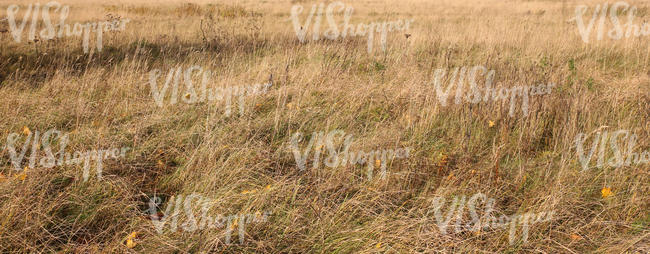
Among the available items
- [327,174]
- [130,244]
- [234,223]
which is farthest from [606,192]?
[130,244]

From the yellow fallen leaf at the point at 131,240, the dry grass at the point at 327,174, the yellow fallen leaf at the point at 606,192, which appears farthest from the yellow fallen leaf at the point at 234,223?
the yellow fallen leaf at the point at 606,192

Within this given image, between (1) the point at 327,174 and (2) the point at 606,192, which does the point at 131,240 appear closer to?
(1) the point at 327,174

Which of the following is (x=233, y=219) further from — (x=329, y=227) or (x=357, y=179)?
(x=357, y=179)

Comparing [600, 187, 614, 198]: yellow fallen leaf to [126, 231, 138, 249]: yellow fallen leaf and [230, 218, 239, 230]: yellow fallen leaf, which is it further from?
[126, 231, 138, 249]: yellow fallen leaf

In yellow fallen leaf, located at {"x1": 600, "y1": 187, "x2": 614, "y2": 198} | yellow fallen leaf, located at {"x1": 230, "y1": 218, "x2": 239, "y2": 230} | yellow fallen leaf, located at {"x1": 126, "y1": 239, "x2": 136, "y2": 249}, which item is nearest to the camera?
yellow fallen leaf, located at {"x1": 126, "y1": 239, "x2": 136, "y2": 249}

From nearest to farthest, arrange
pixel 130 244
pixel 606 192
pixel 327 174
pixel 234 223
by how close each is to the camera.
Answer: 1. pixel 130 244
2. pixel 234 223
3. pixel 606 192
4. pixel 327 174

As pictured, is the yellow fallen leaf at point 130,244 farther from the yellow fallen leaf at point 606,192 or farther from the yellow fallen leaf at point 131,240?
the yellow fallen leaf at point 606,192

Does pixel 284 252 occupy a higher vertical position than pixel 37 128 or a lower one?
lower

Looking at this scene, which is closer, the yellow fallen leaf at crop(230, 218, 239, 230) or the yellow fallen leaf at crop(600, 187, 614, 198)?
the yellow fallen leaf at crop(230, 218, 239, 230)

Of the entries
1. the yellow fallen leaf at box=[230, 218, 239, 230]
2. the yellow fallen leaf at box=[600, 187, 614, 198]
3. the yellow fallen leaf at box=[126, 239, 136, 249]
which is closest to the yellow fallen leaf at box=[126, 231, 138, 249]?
the yellow fallen leaf at box=[126, 239, 136, 249]

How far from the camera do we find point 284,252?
1.86 metres

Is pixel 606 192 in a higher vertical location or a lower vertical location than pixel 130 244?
higher

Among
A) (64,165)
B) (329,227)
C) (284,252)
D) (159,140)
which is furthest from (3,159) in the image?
(329,227)

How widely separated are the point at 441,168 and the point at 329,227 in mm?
939
